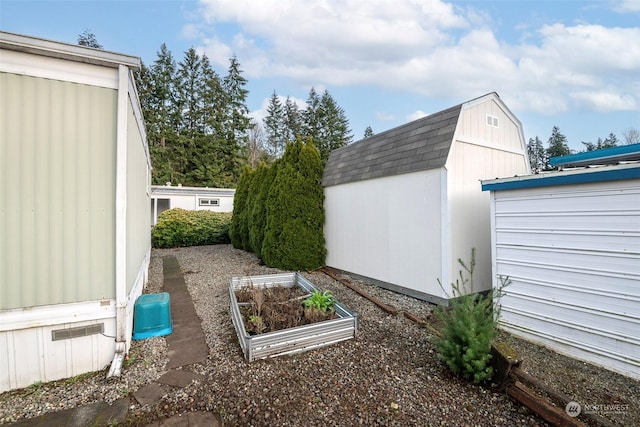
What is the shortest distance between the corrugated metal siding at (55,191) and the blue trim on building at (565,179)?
512cm

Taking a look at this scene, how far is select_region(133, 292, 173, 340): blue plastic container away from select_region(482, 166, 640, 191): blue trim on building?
5.15m

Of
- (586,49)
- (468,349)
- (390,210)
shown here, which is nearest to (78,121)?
(468,349)

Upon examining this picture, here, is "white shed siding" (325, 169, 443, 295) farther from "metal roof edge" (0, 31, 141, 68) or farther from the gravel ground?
"metal roof edge" (0, 31, 141, 68)

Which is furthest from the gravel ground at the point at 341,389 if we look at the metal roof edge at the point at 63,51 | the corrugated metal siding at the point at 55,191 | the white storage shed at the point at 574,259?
the metal roof edge at the point at 63,51

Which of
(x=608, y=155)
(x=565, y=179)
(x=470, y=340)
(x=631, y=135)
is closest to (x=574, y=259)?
(x=565, y=179)

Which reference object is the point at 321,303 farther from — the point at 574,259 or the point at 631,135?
the point at 631,135

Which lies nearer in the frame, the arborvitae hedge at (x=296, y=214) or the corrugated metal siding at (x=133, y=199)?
the corrugated metal siding at (x=133, y=199)

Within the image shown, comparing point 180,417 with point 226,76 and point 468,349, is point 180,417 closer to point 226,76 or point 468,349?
point 468,349

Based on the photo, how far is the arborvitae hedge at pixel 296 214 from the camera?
7508mm

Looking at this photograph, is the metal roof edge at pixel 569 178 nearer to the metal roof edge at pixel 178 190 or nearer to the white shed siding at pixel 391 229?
the white shed siding at pixel 391 229

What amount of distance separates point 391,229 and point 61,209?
16.8 feet

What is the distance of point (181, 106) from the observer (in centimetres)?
2308

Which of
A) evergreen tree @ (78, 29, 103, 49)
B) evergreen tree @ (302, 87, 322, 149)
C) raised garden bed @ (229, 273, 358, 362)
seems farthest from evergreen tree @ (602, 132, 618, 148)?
evergreen tree @ (78, 29, 103, 49)

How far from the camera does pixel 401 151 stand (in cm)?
579
